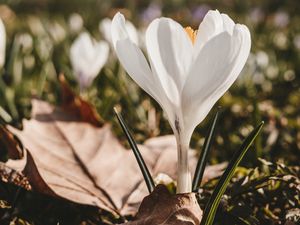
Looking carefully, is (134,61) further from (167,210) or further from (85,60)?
(85,60)

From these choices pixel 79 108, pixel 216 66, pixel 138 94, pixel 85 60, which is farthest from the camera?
pixel 138 94

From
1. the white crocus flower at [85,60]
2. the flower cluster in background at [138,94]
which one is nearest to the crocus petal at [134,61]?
the flower cluster in background at [138,94]

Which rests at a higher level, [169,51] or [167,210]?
[169,51]

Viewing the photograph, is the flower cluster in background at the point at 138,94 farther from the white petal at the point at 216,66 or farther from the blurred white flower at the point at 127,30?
the white petal at the point at 216,66

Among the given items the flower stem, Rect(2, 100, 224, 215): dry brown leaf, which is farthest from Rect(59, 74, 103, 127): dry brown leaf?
the flower stem

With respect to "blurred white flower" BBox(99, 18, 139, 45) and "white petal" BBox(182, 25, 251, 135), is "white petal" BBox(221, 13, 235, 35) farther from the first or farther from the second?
"blurred white flower" BBox(99, 18, 139, 45)

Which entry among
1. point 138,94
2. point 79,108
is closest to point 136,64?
point 79,108
